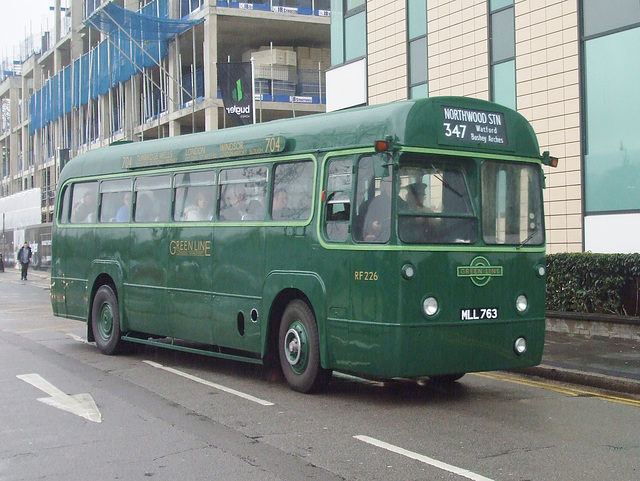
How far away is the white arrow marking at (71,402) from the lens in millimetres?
8750

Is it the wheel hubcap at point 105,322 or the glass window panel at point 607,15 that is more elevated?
the glass window panel at point 607,15

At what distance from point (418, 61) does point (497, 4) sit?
120 inches

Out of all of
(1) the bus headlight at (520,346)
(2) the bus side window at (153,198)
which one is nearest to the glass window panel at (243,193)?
(2) the bus side window at (153,198)

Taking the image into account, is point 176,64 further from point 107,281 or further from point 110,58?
point 107,281

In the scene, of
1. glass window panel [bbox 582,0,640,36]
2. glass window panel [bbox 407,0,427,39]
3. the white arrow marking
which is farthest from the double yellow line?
glass window panel [bbox 407,0,427,39]

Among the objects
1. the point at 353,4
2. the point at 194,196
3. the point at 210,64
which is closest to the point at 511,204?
the point at 194,196

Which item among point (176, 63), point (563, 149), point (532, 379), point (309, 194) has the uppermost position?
point (176, 63)

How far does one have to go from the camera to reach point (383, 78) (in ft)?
77.1

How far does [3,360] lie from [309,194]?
18.7 feet

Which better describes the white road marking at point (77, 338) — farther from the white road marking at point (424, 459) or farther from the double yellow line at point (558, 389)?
the white road marking at point (424, 459)

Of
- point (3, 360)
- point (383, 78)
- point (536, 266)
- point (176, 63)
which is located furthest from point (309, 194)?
point (176, 63)

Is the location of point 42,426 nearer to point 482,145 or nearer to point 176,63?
point 482,145

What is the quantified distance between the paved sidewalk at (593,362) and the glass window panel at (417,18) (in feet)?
33.3

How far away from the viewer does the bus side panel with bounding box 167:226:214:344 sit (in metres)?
11.5
